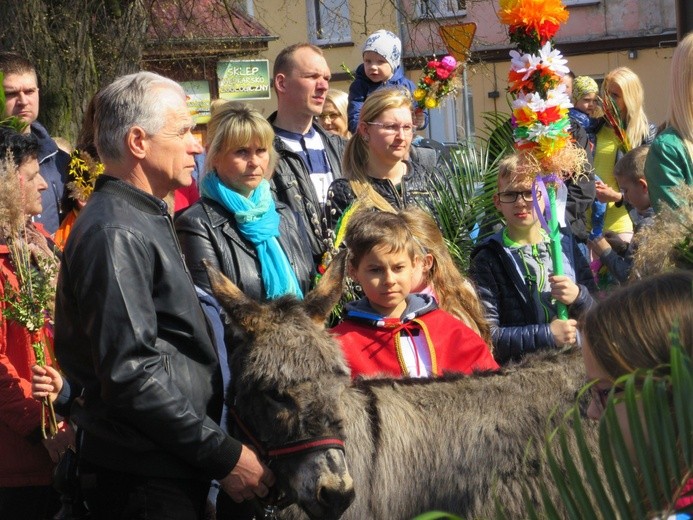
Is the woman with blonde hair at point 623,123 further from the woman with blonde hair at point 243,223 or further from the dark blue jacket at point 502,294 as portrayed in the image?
the woman with blonde hair at point 243,223

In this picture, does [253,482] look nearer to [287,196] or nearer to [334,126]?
[287,196]

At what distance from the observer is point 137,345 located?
11.5 feet

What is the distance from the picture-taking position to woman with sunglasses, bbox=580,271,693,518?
2.34 meters

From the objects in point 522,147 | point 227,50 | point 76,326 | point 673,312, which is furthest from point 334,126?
point 227,50

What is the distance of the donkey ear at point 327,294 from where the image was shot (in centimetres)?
388

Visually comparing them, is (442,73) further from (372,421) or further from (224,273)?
(372,421)

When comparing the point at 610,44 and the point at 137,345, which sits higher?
the point at 610,44

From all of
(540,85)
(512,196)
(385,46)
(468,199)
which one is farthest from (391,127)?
(385,46)

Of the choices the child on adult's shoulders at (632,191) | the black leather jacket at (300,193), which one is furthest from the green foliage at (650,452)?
the child on adult's shoulders at (632,191)

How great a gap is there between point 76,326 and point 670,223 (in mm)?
2029

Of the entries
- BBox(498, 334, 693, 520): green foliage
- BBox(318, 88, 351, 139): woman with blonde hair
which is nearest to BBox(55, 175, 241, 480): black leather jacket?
BBox(498, 334, 693, 520): green foliage

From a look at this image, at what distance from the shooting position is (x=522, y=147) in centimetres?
562

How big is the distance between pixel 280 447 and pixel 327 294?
605mm

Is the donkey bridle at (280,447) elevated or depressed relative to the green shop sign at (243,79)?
depressed
